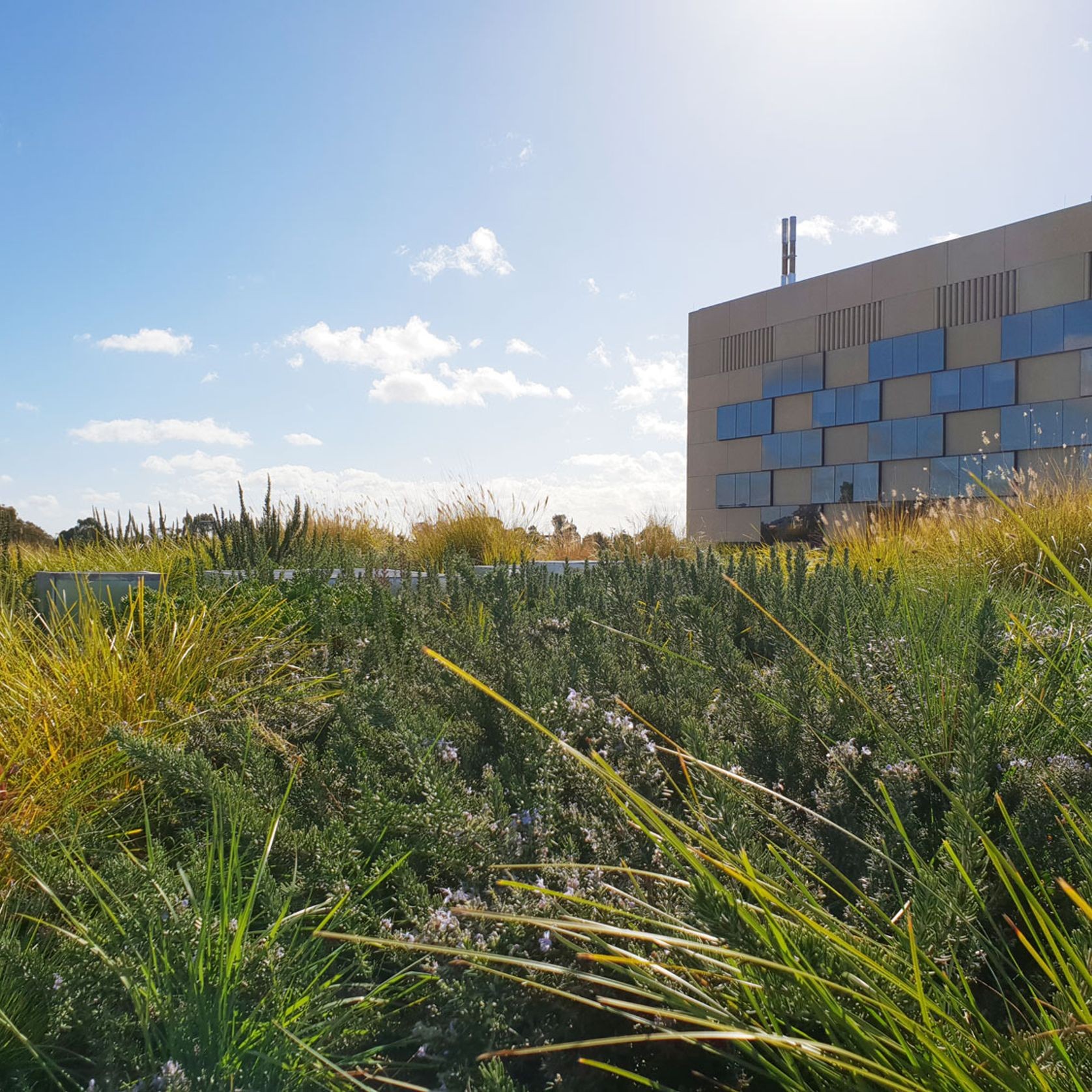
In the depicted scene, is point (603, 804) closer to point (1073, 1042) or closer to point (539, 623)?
point (1073, 1042)

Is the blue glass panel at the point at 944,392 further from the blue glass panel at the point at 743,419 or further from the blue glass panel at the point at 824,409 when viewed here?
the blue glass panel at the point at 743,419

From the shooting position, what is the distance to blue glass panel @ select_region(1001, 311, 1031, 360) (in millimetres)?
21000

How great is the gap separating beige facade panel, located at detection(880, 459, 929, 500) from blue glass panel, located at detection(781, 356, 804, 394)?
390 cm

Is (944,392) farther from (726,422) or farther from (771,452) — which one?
(726,422)

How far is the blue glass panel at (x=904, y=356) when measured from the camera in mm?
23328

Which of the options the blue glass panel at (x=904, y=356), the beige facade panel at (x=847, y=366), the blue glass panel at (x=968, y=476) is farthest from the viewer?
the beige facade panel at (x=847, y=366)

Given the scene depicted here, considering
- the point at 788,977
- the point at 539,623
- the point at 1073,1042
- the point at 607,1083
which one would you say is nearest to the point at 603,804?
the point at 607,1083

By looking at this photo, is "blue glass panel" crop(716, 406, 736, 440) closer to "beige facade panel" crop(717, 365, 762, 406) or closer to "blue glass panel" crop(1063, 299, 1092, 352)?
"beige facade panel" crop(717, 365, 762, 406)

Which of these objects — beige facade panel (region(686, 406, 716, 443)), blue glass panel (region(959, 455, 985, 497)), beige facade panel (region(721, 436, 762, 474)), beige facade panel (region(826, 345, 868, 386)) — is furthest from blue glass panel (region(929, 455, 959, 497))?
beige facade panel (region(686, 406, 716, 443))

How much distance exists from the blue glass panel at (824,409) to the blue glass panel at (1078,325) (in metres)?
6.38

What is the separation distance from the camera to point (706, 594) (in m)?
3.86

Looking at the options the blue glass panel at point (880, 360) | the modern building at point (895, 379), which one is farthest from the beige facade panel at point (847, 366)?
the blue glass panel at point (880, 360)

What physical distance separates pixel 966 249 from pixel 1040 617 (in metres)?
22.5

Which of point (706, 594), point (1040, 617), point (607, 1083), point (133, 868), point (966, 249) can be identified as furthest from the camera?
point (966, 249)
